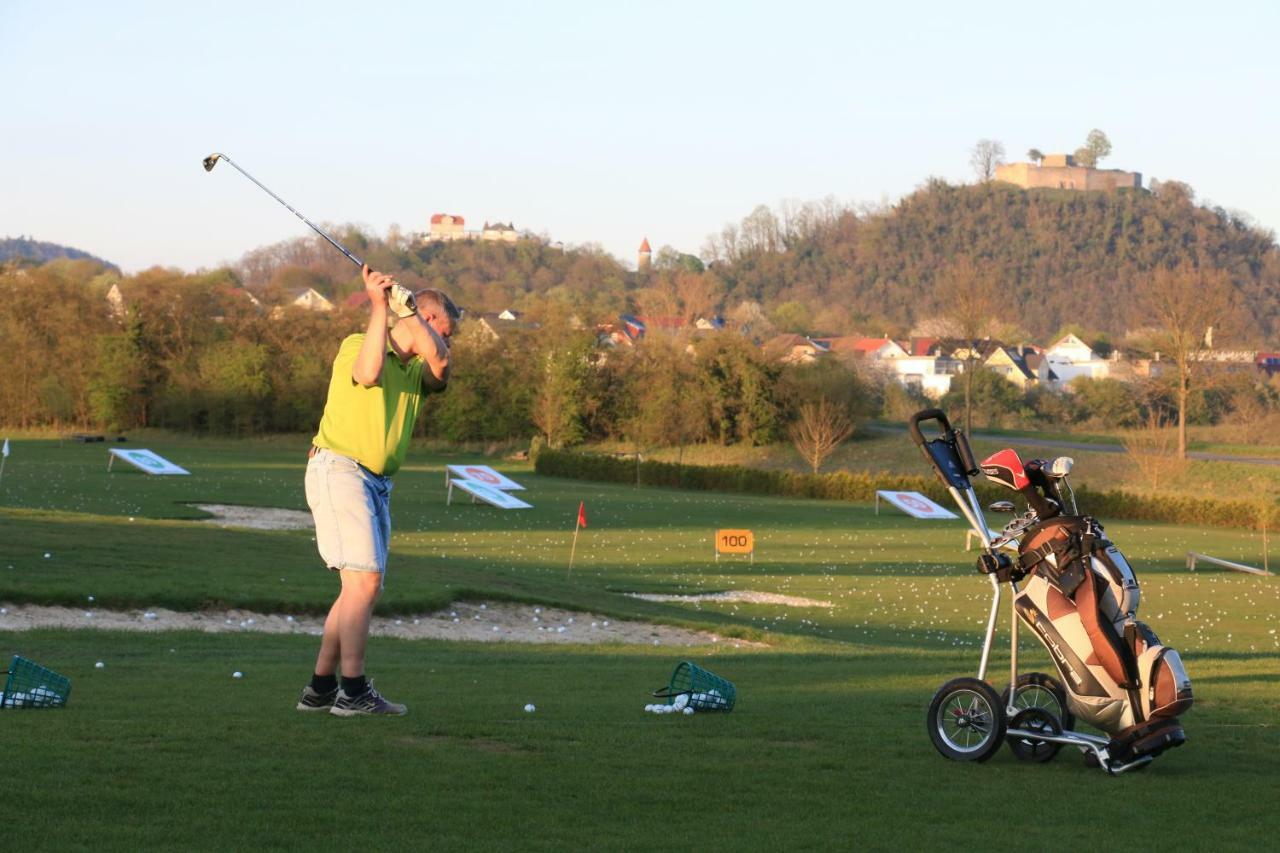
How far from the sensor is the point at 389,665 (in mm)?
13625

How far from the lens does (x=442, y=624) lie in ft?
70.6

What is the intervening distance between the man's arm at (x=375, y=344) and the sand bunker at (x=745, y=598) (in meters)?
20.0

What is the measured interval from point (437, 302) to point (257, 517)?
35.9 metres

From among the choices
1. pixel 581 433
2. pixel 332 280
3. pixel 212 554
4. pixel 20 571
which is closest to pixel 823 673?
pixel 20 571

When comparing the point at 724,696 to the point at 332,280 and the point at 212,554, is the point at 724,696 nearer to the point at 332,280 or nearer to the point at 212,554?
the point at 212,554

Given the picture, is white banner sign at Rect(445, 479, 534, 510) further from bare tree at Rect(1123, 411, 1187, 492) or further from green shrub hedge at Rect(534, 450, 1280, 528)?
bare tree at Rect(1123, 411, 1187, 492)

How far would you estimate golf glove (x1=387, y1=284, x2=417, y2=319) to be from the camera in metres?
8.53

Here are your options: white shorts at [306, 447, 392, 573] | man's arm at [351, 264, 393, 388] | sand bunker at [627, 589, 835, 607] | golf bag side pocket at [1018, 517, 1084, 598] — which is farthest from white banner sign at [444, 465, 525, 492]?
golf bag side pocket at [1018, 517, 1084, 598]

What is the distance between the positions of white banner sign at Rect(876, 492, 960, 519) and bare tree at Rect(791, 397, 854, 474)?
733 inches

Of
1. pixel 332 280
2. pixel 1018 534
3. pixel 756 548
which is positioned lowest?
pixel 756 548

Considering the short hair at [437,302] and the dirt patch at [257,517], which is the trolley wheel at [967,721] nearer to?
the short hair at [437,302]

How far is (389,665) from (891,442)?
76.2m

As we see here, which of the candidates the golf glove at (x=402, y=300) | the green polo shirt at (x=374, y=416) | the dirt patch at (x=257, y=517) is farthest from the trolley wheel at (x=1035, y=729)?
the dirt patch at (x=257, y=517)

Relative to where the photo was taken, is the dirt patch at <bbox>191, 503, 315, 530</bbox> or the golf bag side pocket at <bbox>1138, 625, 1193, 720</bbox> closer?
the golf bag side pocket at <bbox>1138, 625, 1193, 720</bbox>
